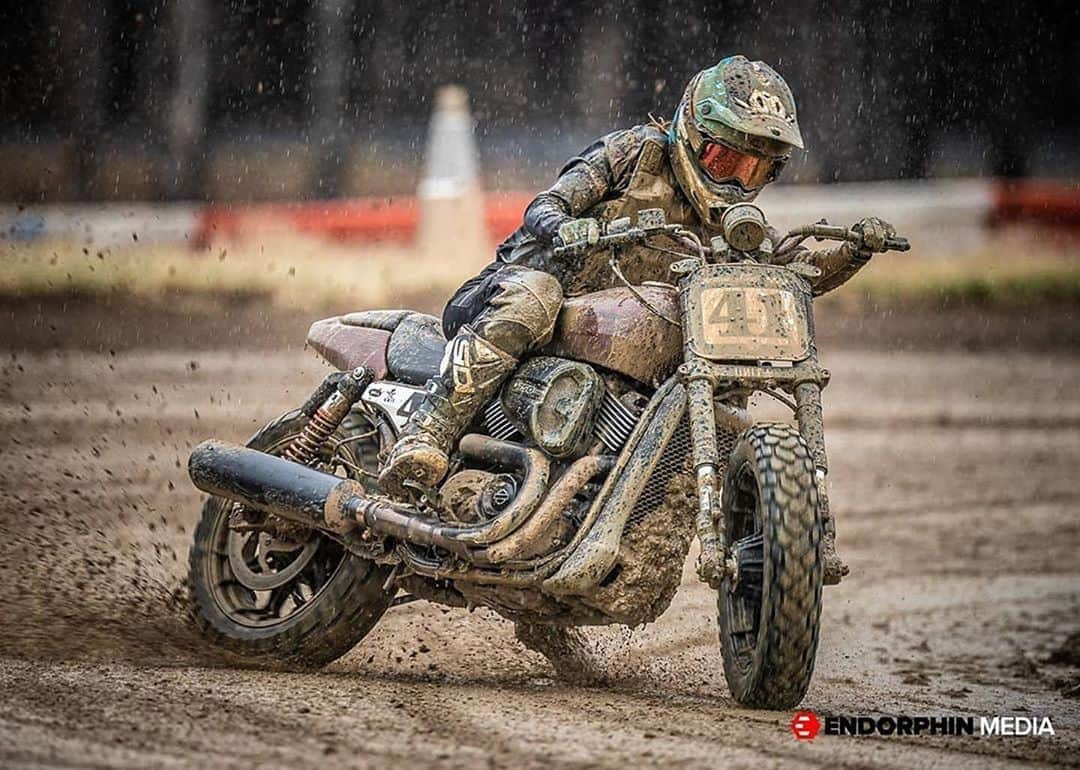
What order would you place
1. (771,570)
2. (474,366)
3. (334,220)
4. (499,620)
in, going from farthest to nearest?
1. (334,220)
2. (499,620)
3. (474,366)
4. (771,570)

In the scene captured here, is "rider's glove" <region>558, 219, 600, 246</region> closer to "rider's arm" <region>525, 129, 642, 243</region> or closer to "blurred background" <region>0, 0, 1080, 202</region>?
"rider's arm" <region>525, 129, 642, 243</region>

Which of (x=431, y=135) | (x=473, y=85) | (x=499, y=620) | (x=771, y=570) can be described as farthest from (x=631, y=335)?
(x=473, y=85)

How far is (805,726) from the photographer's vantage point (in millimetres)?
4809

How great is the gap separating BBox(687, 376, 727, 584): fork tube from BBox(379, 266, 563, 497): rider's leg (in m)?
0.63

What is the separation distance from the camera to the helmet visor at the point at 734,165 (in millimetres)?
5535

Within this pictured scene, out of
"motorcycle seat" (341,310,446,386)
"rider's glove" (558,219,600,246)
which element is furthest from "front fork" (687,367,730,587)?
"motorcycle seat" (341,310,446,386)

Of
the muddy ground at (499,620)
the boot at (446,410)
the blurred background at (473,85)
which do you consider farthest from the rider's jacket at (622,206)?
the blurred background at (473,85)

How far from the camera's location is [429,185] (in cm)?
1449

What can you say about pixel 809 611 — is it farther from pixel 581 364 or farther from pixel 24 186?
pixel 24 186

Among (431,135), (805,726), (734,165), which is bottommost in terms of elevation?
(805,726)

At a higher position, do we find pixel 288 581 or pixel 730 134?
pixel 730 134

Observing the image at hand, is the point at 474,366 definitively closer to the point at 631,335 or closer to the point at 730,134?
the point at 631,335

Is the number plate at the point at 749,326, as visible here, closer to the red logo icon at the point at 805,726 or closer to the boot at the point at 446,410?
Answer: the boot at the point at 446,410

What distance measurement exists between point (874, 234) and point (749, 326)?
2.13ft
